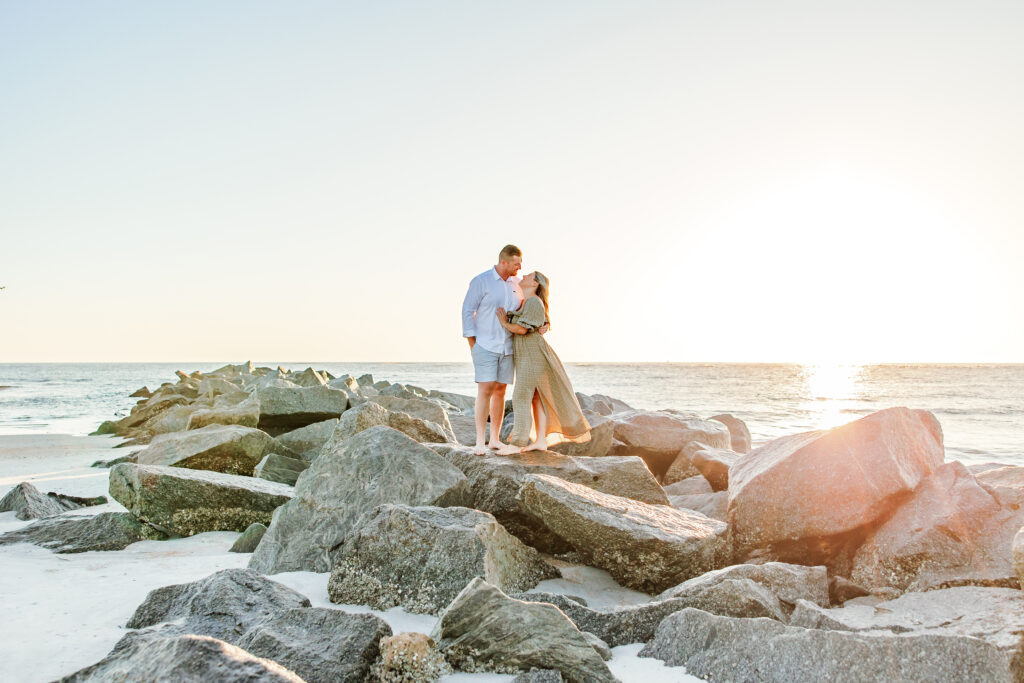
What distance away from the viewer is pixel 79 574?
4859 millimetres

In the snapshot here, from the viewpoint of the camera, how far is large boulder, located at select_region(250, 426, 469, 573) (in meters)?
4.87

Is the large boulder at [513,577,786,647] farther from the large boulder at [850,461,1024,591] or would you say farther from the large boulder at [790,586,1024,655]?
the large boulder at [850,461,1024,591]

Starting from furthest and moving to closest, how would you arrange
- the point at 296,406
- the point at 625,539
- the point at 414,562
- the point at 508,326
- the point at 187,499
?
the point at 296,406, the point at 508,326, the point at 187,499, the point at 625,539, the point at 414,562

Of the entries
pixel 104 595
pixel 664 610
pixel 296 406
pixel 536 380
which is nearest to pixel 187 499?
pixel 104 595

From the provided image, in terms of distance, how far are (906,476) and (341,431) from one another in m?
4.68

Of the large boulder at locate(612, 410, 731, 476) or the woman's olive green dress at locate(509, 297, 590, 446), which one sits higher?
the woman's olive green dress at locate(509, 297, 590, 446)

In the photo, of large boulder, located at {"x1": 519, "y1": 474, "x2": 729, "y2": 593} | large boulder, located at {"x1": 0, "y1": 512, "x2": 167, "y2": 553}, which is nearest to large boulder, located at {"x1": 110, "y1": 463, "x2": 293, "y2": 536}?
large boulder, located at {"x1": 0, "y1": 512, "x2": 167, "y2": 553}

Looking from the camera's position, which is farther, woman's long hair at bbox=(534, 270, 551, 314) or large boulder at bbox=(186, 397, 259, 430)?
large boulder at bbox=(186, 397, 259, 430)

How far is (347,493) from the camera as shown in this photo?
16.9ft

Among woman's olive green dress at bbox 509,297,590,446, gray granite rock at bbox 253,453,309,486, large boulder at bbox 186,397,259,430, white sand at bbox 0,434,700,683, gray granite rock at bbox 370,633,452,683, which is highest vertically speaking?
woman's olive green dress at bbox 509,297,590,446

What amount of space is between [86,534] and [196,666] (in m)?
4.05

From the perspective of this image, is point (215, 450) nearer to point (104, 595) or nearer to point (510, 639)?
point (104, 595)

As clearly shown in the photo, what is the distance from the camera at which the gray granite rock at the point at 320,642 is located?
3.10 meters

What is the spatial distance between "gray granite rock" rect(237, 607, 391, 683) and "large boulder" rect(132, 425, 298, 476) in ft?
16.3
